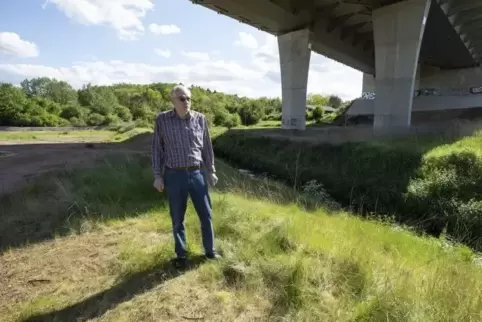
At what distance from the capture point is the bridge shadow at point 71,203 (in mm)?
6125

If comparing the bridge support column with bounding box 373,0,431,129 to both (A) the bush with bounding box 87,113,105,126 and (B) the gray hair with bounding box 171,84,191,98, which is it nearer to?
(B) the gray hair with bounding box 171,84,191,98

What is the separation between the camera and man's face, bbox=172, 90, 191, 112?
4.01 meters

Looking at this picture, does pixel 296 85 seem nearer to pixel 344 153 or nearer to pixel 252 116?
pixel 344 153

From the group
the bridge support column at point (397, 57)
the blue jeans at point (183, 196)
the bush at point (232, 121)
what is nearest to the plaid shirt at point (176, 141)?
the blue jeans at point (183, 196)

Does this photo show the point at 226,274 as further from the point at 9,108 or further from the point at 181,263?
the point at 9,108

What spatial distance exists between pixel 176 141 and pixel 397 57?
775 inches

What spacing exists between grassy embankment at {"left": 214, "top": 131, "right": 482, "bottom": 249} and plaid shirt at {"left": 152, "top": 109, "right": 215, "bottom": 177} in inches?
274

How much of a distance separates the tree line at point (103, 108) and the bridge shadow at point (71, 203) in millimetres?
38988

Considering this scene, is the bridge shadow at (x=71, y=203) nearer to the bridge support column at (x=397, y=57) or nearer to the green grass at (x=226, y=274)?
the green grass at (x=226, y=274)

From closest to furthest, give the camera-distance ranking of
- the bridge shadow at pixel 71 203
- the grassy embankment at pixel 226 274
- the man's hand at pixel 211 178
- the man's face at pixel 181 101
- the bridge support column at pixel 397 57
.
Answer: the grassy embankment at pixel 226 274 → the man's face at pixel 181 101 → the man's hand at pixel 211 178 → the bridge shadow at pixel 71 203 → the bridge support column at pixel 397 57

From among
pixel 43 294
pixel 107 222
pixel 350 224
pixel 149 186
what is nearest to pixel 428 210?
pixel 350 224

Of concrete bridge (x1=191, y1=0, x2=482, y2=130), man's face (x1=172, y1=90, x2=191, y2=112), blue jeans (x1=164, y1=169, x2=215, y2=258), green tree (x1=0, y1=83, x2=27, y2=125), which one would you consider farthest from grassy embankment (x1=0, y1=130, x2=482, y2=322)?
green tree (x1=0, y1=83, x2=27, y2=125)

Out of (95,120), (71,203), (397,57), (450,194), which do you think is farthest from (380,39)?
(95,120)

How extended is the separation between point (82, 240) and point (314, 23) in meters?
27.1
